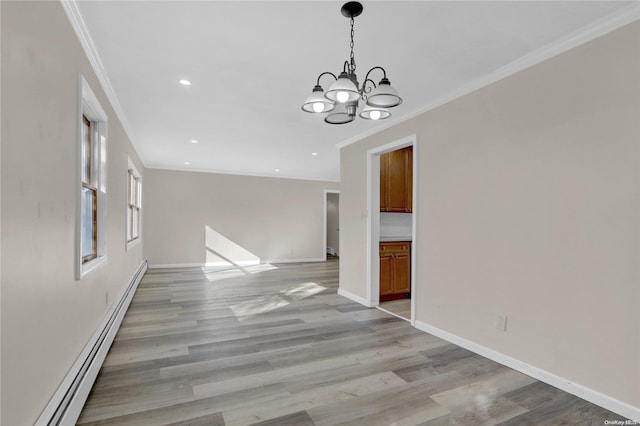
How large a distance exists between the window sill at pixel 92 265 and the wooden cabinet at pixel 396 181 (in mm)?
3597

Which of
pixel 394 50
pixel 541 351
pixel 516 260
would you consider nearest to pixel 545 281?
pixel 516 260

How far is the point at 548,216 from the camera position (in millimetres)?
2463

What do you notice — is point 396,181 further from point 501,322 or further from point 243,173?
point 243,173

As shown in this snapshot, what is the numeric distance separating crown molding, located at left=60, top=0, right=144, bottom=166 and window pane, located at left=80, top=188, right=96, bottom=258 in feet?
3.32

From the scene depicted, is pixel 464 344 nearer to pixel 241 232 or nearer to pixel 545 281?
pixel 545 281

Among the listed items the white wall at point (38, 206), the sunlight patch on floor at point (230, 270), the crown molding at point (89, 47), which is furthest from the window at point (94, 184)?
the sunlight patch on floor at point (230, 270)

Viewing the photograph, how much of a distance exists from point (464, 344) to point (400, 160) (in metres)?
2.88

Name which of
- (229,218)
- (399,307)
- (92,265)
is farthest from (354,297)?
(229,218)

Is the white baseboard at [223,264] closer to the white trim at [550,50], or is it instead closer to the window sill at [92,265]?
the window sill at [92,265]

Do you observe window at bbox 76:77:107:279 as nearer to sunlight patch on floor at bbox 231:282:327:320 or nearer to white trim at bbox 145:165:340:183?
sunlight patch on floor at bbox 231:282:327:320

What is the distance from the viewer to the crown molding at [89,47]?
1981 mm

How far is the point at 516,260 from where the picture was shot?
2.68 meters

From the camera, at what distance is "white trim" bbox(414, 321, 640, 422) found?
2.02m

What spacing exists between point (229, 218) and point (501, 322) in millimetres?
7060
